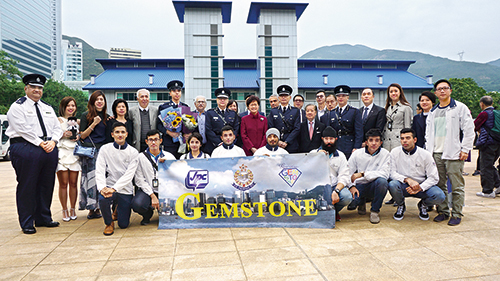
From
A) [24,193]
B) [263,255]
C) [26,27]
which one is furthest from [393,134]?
[26,27]

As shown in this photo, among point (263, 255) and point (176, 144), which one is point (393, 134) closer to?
point (263, 255)

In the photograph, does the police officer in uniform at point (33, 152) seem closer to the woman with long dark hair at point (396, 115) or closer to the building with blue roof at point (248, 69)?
the woman with long dark hair at point (396, 115)

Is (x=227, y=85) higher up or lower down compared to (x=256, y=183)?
higher up

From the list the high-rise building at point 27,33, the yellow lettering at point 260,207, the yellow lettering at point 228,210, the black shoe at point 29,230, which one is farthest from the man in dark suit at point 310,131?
the high-rise building at point 27,33

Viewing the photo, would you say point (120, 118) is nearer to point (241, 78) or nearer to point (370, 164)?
point (370, 164)

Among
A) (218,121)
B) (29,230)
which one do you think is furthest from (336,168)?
(29,230)

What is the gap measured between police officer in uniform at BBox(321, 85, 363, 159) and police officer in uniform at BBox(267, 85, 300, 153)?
0.68 metres

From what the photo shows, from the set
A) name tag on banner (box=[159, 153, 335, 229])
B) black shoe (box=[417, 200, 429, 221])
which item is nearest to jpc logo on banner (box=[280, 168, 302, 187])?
name tag on banner (box=[159, 153, 335, 229])

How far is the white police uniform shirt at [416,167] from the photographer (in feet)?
15.5

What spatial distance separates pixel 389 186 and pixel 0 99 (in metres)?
38.4

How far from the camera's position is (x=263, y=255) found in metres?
3.47

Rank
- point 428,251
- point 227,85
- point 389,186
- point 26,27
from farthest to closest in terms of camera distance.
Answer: point 26,27, point 227,85, point 389,186, point 428,251

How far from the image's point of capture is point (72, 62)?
184 m

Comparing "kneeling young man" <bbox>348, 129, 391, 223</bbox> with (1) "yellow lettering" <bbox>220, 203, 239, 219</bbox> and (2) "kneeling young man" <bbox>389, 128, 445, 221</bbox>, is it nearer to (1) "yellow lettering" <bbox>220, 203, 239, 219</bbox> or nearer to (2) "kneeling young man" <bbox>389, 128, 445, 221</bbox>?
(2) "kneeling young man" <bbox>389, 128, 445, 221</bbox>
